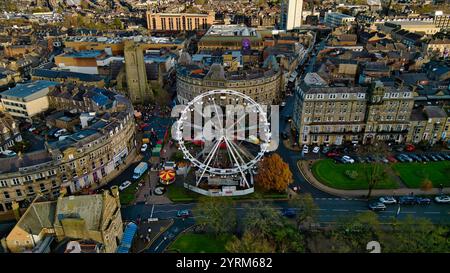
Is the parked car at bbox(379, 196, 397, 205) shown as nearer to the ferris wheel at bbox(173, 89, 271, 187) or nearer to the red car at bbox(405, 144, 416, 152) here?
the red car at bbox(405, 144, 416, 152)

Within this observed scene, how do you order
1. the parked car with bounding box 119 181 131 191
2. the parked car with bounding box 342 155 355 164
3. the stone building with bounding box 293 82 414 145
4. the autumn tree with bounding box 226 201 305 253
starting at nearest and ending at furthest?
the autumn tree with bounding box 226 201 305 253, the parked car with bounding box 119 181 131 191, the parked car with bounding box 342 155 355 164, the stone building with bounding box 293 82 414 145

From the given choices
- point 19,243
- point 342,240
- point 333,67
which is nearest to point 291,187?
point 342,240

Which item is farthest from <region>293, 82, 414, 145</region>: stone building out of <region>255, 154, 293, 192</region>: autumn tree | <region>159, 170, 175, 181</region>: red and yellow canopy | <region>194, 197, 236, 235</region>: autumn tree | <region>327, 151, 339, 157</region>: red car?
<region>194, 197, 236, 235</region>: autumn tree

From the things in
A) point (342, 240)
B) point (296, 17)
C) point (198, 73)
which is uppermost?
point (296, 17)

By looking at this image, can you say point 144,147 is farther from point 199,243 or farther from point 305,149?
point 305,149

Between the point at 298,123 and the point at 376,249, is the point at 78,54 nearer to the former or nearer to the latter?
the point at 298,123

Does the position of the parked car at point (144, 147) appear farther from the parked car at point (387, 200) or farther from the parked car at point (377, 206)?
the parked car at point (387, 200)
